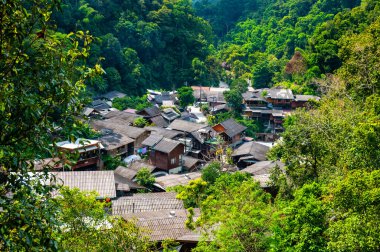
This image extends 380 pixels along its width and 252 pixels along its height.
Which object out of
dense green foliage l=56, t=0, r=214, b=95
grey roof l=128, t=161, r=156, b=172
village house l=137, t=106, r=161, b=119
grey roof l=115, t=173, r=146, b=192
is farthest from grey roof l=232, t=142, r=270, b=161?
dense green foliage l=56, t=0, r=214, b=95

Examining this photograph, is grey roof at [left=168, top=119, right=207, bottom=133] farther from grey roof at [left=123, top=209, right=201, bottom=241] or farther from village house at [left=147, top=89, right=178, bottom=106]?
grey roof at [left=123, top=209, right=201, bottom=241]

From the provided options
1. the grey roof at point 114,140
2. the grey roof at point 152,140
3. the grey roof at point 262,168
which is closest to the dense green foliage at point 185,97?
the grey roof at point 152,140

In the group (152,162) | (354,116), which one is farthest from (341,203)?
(152,162)

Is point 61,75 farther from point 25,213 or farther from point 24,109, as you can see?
point 25,213

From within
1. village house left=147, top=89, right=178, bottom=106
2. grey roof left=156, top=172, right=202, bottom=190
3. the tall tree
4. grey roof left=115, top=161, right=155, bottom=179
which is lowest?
grey roof left=156, top=172, right=202, bottom=190

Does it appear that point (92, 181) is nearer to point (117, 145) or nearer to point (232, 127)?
point (117, 145)

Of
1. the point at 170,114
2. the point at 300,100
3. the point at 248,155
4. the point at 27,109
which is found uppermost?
the point at 27,109

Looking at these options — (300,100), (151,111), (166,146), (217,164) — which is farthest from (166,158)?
(300,100)
